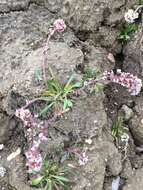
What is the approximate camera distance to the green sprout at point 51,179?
391 cm

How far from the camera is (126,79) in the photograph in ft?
13.0

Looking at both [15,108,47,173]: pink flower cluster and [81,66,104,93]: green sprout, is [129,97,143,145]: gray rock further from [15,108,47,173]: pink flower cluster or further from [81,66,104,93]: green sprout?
[15,108,47,173]: pink flower cluster

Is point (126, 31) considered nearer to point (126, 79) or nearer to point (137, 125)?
point (126, 79)

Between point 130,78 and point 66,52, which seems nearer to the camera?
point 130,78

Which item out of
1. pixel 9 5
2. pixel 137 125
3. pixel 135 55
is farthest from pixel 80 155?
pixel 9 5

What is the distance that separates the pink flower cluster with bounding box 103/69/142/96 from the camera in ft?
13.1

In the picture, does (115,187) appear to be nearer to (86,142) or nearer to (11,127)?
(86,142)

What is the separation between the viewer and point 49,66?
421 cm

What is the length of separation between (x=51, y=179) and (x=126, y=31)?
1499 mm

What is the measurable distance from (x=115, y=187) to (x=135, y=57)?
115 centimetres

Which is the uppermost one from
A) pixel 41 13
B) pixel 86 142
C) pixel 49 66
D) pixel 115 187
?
pixel 41 13

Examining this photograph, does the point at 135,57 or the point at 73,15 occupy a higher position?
the point at 73,15

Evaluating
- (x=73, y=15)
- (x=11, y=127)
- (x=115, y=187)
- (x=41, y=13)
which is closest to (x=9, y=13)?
(x=41, y=13)

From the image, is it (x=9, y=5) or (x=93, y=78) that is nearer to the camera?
(x=93, y=78)
